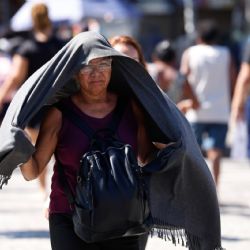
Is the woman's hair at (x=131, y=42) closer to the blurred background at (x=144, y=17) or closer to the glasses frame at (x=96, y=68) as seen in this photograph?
the glasses frame at (x=96, y=68)

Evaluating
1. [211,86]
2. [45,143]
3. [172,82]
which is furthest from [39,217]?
[45,143]

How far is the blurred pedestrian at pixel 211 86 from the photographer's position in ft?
34.6

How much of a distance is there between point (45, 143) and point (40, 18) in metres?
4.69

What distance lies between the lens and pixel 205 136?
1114 cm

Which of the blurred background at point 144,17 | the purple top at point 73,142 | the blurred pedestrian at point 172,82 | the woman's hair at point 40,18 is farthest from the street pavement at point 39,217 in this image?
the blurred background at point 144,17

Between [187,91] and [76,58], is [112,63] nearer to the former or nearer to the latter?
[76,58]

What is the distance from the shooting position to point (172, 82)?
31.6 feet

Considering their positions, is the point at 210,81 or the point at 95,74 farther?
the point at 210,81

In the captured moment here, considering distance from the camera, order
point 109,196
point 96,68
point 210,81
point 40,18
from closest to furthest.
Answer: point 109,196
point 96,68
point 40,18
point 210,81

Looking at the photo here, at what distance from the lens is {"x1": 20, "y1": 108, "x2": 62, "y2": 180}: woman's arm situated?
5.20 metres

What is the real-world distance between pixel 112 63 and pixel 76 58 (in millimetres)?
222

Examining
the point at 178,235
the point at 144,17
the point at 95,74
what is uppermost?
the point at 95,74

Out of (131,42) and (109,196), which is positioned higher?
(131,42)

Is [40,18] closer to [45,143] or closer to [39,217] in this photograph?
[39,217]
